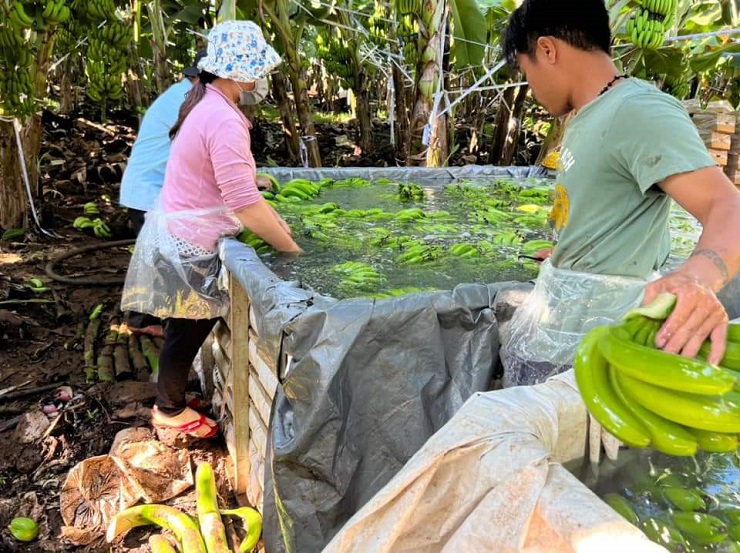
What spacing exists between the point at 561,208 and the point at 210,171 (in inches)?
66.6

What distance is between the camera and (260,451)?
279 cm

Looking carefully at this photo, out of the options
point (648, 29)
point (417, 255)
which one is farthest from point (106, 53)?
point (648, 29)

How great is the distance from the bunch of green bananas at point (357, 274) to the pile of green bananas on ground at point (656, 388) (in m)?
1.46

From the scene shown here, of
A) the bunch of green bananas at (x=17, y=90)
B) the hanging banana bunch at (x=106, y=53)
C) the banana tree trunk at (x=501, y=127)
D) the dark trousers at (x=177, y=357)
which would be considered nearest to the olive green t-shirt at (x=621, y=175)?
the dark trousers at (x=177, y=357)

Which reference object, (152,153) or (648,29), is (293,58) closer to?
(152,153)

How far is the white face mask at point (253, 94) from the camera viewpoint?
2.97m

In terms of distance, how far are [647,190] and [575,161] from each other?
0.26 meters

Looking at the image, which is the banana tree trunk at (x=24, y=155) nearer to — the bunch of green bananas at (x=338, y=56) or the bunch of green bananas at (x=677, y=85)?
the bunch of green bananas at (x=338, y=56)

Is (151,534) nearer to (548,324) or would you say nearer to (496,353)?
(496,353)

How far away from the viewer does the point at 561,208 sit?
188cm

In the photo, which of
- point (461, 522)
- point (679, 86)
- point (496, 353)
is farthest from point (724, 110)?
point (461, 522)

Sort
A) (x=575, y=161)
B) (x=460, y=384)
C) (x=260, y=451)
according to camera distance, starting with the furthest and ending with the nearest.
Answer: (x=260, y=451)
(x=460, y=384)
(x=575, y=161)

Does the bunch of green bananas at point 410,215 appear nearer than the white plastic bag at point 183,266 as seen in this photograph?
No

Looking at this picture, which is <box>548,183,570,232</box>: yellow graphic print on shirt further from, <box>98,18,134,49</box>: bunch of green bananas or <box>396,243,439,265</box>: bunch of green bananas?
<box>98,18,134,49</box>: bunch of green bananas
